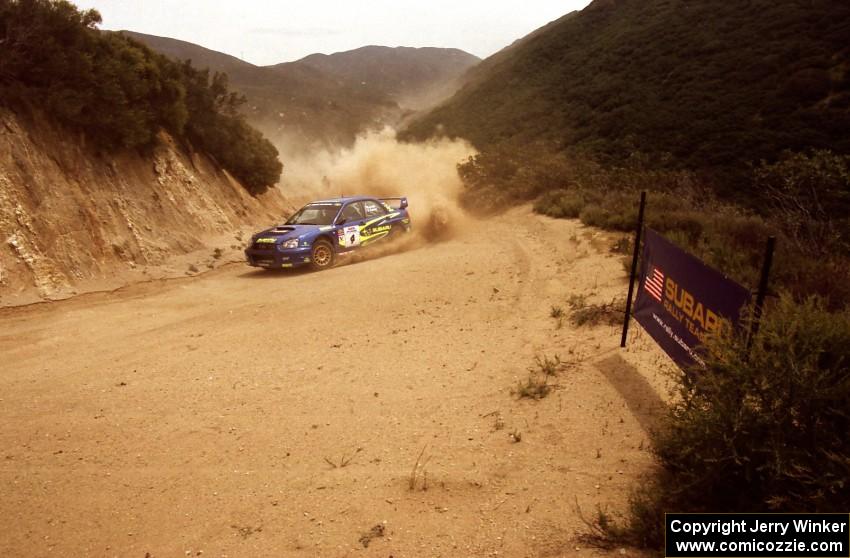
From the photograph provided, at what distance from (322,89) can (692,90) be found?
7126cm

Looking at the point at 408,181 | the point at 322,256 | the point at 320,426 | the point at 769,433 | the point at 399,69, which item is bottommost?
the point at 320,426

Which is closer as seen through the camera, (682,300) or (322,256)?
(682,300)

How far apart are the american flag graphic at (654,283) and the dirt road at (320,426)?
83 centimetres

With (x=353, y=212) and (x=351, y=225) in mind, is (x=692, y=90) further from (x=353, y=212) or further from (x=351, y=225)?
(x=351, y=225)

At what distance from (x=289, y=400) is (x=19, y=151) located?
29.3 feet

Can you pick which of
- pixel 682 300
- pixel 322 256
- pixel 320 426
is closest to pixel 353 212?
pixel 322 256

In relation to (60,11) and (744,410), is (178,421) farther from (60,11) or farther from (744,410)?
(60,11)

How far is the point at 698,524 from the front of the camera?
2.83m

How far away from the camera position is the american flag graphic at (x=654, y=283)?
16.8ft

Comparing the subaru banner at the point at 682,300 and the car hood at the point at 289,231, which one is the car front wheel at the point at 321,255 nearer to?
the car hood at the point at 289,231

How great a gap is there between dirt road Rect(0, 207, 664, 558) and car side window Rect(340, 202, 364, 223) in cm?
385

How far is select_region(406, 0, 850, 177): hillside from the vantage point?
24.2 m

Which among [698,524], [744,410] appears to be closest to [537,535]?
[698,524]

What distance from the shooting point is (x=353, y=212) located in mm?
12289
